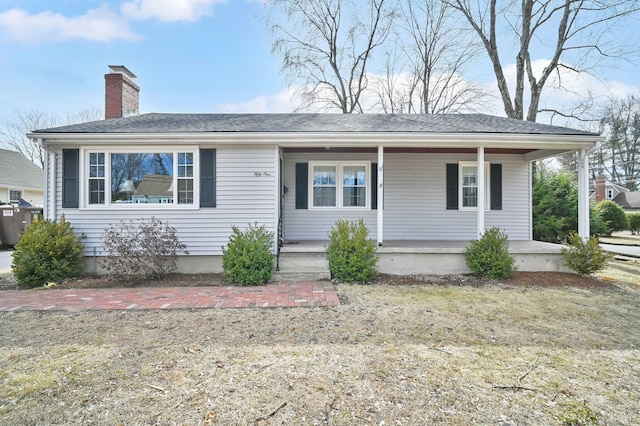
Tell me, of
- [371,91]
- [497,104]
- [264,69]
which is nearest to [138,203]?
[264,69]

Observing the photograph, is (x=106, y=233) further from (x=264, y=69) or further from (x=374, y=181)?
(x=264, y=69)

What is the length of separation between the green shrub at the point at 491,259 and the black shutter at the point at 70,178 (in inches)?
337

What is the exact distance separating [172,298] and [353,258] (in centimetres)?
327

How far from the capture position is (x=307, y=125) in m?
7.79

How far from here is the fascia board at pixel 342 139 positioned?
6695 mm

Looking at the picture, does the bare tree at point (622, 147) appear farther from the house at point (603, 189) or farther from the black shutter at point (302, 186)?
the black shutter at point (302, 186)

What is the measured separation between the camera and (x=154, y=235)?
6.59 meters

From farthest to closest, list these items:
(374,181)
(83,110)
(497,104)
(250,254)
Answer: (83,110) < (497,104) < (374,181) < (250,254)

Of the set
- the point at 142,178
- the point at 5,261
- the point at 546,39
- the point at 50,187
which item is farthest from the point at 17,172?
the point at 546,39

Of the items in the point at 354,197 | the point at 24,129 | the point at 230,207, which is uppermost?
the point at 24,129

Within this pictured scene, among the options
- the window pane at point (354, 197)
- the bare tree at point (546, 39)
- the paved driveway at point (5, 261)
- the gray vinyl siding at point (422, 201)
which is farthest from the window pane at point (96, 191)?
the bare tree at point (546, 39)

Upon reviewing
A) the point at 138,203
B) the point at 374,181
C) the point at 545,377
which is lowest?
the point at 545,377

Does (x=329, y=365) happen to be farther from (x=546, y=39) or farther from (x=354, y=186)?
(x=546, y=39)

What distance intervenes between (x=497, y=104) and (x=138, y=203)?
18903 mm
